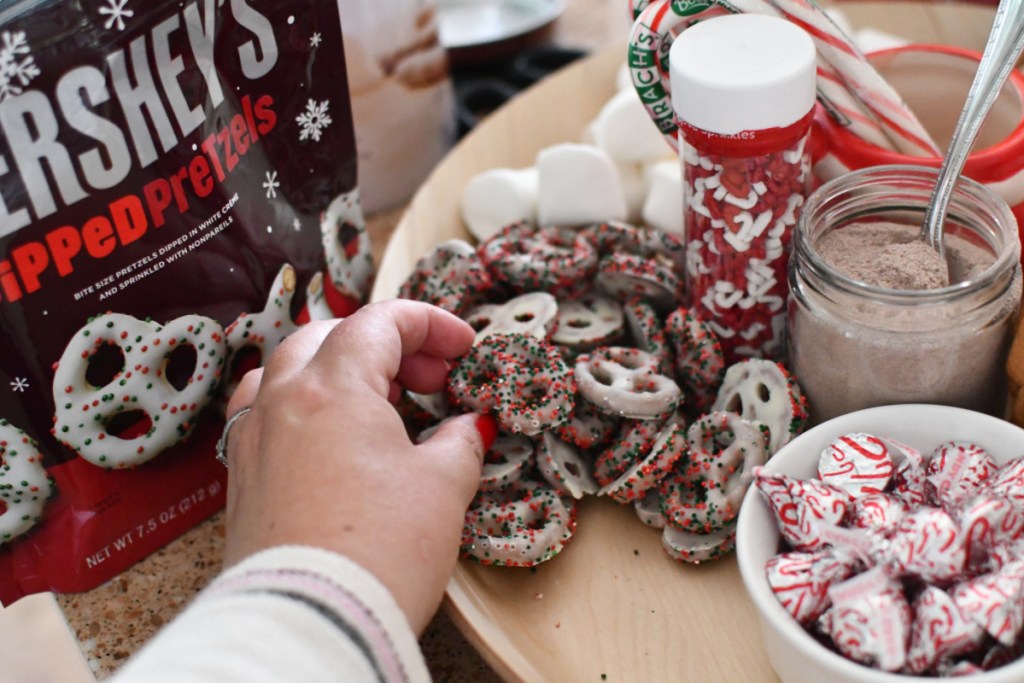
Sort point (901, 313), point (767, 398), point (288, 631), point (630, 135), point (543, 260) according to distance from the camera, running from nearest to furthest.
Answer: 1. point (288, 631)
2. point (901, 313)
3. point (767, 398)
4. point (543, 260)
5. point (630, 135)

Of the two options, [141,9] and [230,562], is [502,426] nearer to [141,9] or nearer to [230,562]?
[230,562]

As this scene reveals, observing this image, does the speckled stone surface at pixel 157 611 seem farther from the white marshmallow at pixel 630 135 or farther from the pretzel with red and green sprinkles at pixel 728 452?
the white marshmallow at pixel 630 135

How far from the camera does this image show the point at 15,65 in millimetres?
647

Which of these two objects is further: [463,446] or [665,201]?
[665,201]

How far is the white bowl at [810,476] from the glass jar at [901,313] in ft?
0.11

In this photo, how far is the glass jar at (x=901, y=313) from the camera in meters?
0.72

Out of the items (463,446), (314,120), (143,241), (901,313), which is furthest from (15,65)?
(901,313)

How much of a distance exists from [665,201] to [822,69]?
8.7 inches

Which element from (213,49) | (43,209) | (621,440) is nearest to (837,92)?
(621,440)

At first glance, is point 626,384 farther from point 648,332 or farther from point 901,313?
point 901,313

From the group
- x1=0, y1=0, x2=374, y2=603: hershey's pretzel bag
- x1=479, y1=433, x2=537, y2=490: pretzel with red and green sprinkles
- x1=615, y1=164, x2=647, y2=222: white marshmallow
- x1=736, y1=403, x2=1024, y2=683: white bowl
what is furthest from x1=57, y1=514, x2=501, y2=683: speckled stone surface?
x1=615, y1=164, x2=647, y2=222: white marshmallow

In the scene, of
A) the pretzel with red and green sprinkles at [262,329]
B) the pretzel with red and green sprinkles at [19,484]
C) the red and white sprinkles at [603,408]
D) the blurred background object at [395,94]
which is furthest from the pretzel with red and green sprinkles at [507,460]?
the blurred background object at [395,94]

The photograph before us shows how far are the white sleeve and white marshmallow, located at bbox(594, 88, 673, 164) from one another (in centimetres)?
59

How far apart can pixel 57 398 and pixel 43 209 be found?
146 millimetres
